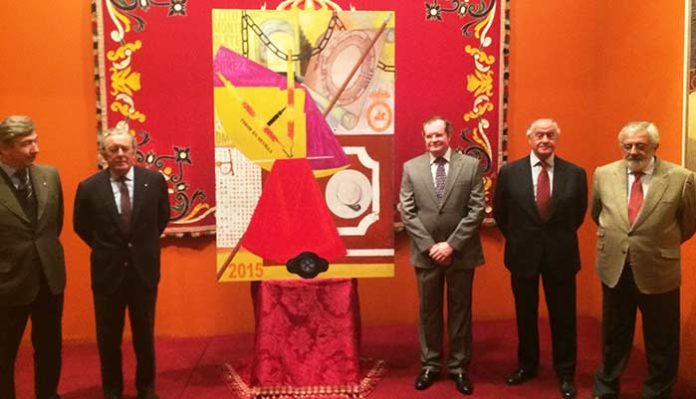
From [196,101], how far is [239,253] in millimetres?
1312

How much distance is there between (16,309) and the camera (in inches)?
126

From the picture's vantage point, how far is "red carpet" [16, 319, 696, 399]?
12.2 feet

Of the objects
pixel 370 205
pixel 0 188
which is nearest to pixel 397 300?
pixel 370 205

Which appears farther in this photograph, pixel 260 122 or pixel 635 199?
pixel 260 122

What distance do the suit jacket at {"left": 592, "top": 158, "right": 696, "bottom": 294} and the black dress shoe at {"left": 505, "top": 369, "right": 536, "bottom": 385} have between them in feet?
2.62

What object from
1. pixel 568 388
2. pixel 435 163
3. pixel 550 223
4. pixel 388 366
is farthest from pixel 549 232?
pixel 388 366

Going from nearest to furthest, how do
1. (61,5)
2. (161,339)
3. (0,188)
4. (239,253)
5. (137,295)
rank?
(0,188) < (137,295) < (239,253) < (61,5) < (161,339)

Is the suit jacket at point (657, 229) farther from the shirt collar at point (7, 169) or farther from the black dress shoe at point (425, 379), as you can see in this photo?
the shirt collar at point (7, 169)

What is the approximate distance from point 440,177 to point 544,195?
575mm

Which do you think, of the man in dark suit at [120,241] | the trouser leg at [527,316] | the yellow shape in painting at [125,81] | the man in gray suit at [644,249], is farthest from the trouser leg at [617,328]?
the yellow shape in painting at [125,81]

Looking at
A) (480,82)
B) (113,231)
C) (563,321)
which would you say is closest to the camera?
(113,231)

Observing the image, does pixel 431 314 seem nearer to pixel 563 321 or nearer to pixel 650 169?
pixel 563 321

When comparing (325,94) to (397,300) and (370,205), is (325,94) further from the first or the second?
(397,300)

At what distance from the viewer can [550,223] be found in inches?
143
